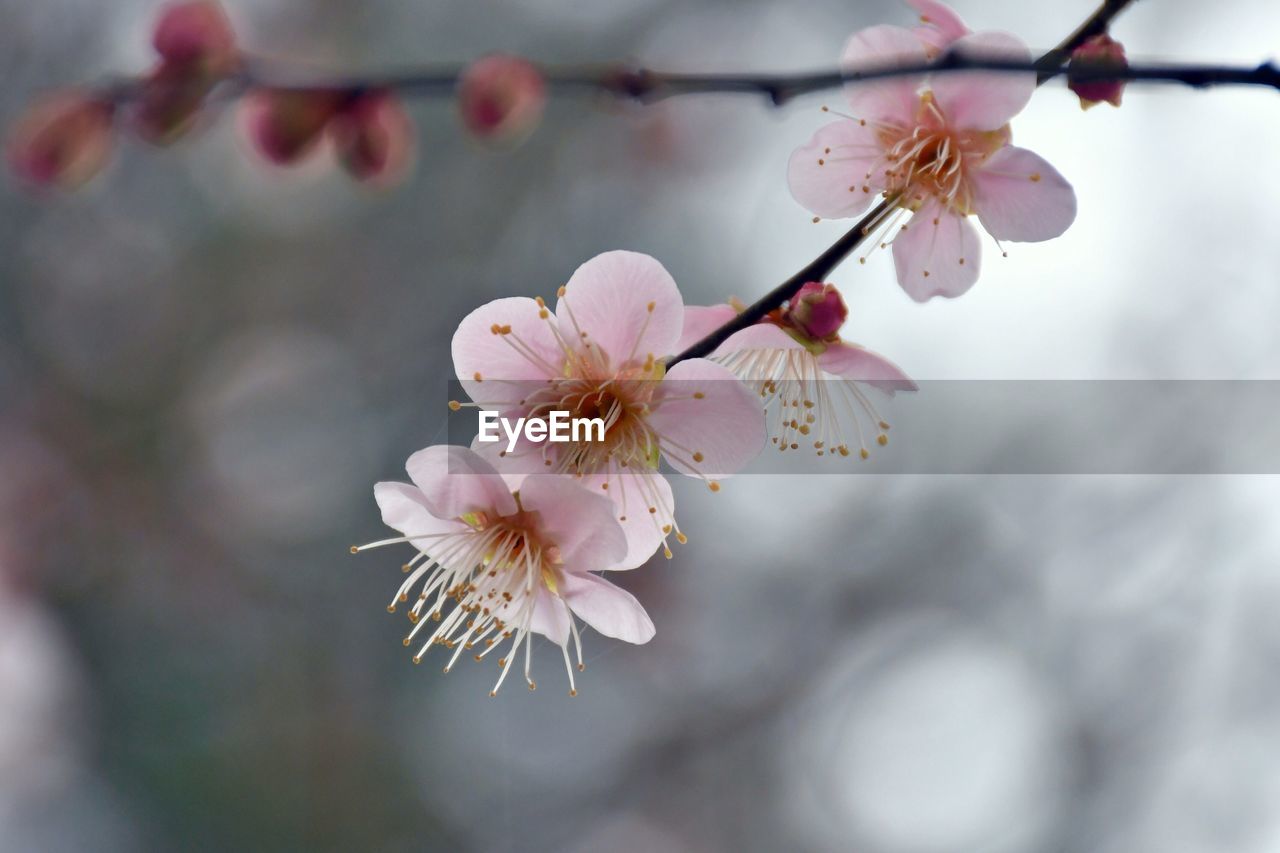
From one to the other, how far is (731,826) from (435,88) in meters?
3.56

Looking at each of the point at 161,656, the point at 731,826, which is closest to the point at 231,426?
the point at 161,656

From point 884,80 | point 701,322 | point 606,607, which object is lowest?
point 606,607

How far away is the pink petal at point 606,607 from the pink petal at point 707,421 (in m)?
0.10

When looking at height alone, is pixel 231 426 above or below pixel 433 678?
above

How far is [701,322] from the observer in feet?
2.77

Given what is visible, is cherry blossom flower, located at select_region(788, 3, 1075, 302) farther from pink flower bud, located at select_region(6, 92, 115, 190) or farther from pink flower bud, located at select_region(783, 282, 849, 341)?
pink flower bud, located at select_region(6, 92, 115, 190)

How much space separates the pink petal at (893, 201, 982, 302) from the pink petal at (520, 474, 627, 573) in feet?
1.15

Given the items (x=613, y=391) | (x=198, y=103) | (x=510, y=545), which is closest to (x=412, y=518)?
(x=510, y=545)

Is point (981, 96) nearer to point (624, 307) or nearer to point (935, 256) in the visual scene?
point (935, 256)

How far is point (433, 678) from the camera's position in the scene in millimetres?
3494

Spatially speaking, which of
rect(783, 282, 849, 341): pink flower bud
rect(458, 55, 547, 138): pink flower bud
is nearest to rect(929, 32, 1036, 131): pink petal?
rect(783, 282, 849, 341): pink flower bud

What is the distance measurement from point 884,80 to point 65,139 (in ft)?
1.99

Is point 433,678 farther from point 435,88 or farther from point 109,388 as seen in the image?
point 435,88

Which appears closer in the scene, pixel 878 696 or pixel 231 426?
pixel 231 426
